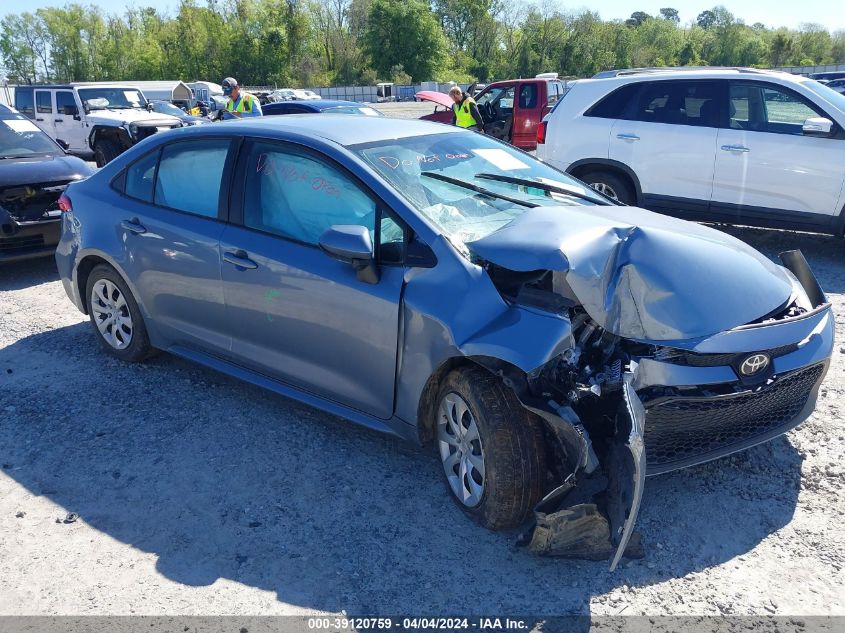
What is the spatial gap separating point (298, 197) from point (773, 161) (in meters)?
5.47

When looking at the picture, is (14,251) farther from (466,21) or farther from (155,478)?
(466,21)

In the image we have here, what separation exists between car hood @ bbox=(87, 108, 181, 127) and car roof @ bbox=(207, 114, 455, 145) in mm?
12157

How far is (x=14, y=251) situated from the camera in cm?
723

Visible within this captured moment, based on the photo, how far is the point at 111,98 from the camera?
16797 mm

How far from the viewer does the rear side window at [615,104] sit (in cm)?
812

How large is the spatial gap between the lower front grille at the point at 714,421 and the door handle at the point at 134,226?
130 inches

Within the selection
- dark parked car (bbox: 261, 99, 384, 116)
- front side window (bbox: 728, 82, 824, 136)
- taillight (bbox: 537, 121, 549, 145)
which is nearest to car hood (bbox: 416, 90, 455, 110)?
dark parked car (bbox: 261, 99, 384, 116)

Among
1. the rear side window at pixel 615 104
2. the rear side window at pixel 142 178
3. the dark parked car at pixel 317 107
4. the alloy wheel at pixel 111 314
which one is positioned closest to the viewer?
the rear side window at pixel 142 178

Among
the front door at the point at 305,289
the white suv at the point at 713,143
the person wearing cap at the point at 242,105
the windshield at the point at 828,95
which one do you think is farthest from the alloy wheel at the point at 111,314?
the person wearing cap at the point at 242,105

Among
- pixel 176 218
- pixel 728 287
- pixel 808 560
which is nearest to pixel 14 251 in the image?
pixel 176 218

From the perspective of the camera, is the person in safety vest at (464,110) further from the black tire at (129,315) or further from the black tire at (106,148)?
the black tire at (129,315)

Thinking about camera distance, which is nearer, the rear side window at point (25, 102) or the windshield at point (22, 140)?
the windshield at point (22, 140)

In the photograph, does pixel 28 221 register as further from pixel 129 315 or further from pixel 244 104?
pixel 244 104

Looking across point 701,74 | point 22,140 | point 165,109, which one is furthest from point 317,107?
point 165,109
